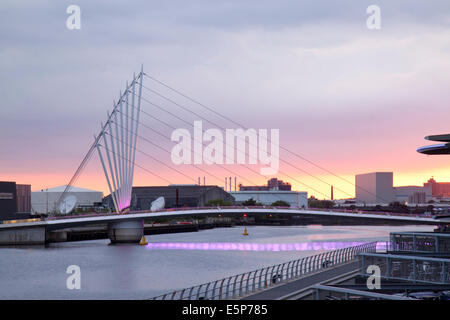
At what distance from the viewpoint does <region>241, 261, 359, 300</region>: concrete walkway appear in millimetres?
19781

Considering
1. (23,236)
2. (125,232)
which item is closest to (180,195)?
(125,232)

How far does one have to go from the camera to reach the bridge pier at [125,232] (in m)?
67.7

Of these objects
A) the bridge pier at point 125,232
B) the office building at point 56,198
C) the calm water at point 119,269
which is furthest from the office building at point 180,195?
the calm water at point 119,269

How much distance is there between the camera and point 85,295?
103ft

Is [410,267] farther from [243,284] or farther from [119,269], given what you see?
[119,269]

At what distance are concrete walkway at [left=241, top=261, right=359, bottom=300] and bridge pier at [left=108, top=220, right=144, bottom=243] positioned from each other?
41.5 meters

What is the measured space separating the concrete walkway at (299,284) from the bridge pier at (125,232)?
4153 centimetres

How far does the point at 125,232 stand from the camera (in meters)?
67.7

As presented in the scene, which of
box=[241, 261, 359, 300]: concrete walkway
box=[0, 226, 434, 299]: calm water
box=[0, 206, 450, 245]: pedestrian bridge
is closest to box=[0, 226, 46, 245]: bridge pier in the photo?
box=[0, 206, 450, 245]: pedestrian bridge

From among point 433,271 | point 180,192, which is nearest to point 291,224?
point 180,192

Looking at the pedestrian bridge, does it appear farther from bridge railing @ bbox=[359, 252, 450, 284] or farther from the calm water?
bridge railing @ bbox=[359, 252, 450, 284]

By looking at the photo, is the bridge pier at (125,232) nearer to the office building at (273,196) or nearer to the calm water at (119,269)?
the calm water at (119,269)
